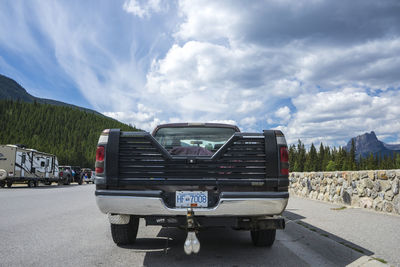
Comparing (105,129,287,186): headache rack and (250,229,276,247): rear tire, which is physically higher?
(105,129,287,186): headache rack

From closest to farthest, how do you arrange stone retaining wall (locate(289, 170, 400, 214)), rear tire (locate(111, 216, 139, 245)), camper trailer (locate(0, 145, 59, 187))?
rear tire (locate(111, 216, 139, 245)) → stone retaining wall (locate(289, 170, 400, 214)) → camper trailer (locate(0, 145, 59, 187))

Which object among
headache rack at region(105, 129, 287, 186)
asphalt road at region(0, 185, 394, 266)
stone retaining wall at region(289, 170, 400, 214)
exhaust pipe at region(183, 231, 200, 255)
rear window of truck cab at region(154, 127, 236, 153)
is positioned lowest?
asphalt road at region(0, 185, 394, 266)

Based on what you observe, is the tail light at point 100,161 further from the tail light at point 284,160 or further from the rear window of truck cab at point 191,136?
the tail light at point 284,160

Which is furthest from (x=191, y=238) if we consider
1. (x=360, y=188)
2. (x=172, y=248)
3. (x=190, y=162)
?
(x=360, y=188)

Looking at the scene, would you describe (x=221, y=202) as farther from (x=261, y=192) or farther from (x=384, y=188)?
(x=384, y=188)

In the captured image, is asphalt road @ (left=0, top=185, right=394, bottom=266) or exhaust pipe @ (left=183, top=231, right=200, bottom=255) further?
asphalt road @ (left=0, top=185, right=394, bottom=266)

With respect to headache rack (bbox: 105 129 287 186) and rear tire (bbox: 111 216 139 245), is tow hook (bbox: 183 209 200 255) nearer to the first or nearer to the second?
headache rack (bbox: 105 129 287 186)

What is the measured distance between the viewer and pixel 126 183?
13.9ft

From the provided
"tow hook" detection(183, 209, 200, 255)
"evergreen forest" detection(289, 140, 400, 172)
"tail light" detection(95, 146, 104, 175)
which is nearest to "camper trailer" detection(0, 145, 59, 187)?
"tail light" detection(95, 146, 104, 175)

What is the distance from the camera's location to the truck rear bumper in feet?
13.4

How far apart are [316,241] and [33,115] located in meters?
199

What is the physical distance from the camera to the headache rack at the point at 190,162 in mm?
4227

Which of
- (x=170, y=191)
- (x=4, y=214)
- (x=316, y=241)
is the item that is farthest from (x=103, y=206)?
(x=4, y=214)

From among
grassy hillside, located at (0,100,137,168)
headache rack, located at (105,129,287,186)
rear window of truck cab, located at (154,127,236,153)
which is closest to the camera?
headache rack, located at (105,129,287,186)
